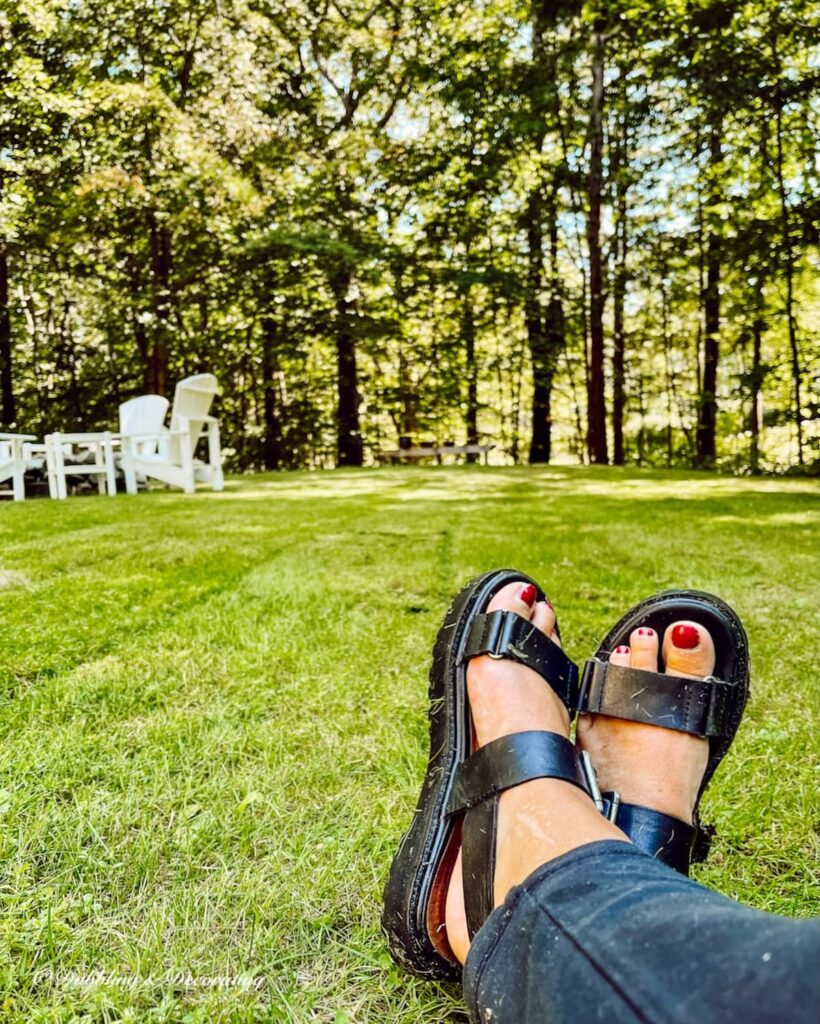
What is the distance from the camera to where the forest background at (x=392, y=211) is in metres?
6.53

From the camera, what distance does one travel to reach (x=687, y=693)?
2.95 ft

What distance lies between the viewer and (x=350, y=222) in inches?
364

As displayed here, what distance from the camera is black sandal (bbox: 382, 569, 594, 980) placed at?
0.65 m

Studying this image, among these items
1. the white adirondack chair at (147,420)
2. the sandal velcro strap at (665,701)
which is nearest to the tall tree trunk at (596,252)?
the white adirondack chair at (147,420)

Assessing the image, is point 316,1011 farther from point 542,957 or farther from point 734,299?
point 734,299

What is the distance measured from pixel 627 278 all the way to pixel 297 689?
9.88m

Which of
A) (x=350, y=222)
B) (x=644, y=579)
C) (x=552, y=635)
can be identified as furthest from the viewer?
(x=350, y=222)

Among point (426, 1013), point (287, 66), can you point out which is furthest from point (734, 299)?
point (426, 1013)

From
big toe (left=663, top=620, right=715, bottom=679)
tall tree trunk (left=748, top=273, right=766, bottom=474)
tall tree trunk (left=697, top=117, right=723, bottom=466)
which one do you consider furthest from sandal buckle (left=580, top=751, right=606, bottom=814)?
tall tree trunk (left=697, top=117, right=723, bottom=466)

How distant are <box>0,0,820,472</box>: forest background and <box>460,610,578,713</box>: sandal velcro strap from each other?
17.4ft

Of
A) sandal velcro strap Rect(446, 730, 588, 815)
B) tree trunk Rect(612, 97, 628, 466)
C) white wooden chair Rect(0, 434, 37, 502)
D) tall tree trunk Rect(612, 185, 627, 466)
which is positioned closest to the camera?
sandal velcro strap Rect(446, 730, 588, 815)

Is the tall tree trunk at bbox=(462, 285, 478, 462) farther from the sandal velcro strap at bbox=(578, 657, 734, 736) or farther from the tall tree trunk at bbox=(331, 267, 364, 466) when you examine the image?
the sandal velcro strap at bbox=(578, 657, 734, 736)

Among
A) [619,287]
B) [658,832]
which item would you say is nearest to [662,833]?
[658,832]

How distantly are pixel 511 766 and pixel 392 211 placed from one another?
10638 mm
